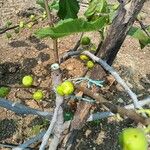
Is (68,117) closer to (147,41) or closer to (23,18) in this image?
(147,41)

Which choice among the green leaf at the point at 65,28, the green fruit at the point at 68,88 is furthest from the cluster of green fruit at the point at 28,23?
the green leaf at the point at 65,28

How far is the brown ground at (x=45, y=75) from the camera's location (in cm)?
253

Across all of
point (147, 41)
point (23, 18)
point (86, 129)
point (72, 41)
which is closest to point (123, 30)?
point (147, 41)

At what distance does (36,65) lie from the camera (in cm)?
299

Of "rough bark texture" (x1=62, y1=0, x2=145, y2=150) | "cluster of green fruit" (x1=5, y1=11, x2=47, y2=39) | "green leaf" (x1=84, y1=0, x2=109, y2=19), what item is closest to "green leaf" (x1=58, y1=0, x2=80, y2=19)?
"green leaf" (x1=84, y1=0, x2=109, y2=19)

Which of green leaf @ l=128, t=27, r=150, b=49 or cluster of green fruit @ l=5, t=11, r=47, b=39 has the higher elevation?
green leaf @ l=128, t=27, r=150, b=49

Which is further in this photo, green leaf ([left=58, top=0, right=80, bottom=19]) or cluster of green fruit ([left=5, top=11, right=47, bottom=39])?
cluster of green fruit ([left=5, top=11, right=47, bottom=39])

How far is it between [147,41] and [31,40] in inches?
71.9

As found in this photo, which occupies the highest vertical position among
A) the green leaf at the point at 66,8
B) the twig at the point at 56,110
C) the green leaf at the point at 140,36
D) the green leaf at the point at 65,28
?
the green leaf at the point at 65,28

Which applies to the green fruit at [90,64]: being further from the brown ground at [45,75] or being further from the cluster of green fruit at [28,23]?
the cluster of green fruit at [28,23]

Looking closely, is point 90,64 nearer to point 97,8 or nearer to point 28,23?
point 97,8

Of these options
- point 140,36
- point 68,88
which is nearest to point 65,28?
point 68,88

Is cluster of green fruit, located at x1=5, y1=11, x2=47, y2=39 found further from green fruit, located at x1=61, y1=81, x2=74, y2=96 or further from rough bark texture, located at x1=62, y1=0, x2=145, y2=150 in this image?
green fruit, located at x1=61, y1=81, x2=74, y2=96

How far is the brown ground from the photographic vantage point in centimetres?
253
